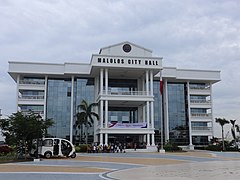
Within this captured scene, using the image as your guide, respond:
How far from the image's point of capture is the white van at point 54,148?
28.3m

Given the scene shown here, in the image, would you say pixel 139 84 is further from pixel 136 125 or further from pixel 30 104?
pixel 30 104

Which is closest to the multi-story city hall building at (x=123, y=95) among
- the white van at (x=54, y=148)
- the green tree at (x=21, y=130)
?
the white van at (x=54, y=148)

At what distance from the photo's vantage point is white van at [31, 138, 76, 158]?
2825 centimetres

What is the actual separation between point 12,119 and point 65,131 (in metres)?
22.9

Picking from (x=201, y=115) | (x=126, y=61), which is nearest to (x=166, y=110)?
(x=201, y=115)

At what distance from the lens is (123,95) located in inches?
1777

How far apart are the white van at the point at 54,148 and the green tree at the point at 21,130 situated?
89 centimetres

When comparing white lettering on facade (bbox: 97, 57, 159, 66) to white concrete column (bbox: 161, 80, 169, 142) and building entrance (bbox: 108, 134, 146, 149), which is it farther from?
building entrance (bbox: 108, 134, 146, 149)

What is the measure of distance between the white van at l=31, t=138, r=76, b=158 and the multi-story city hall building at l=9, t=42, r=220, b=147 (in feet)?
46.0

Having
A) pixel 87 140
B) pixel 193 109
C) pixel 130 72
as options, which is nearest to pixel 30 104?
pixel 87 140

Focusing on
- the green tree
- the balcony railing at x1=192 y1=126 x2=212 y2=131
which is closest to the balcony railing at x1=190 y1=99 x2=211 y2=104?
the balcony railing at x1=192 y1=126 x2=212 y2=131

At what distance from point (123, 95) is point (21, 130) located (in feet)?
67.9

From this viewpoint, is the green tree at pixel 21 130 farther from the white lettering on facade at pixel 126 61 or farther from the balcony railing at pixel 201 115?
the balcony railing at pixel 201 115

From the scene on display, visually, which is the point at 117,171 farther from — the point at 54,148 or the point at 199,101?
the point at 199,101
